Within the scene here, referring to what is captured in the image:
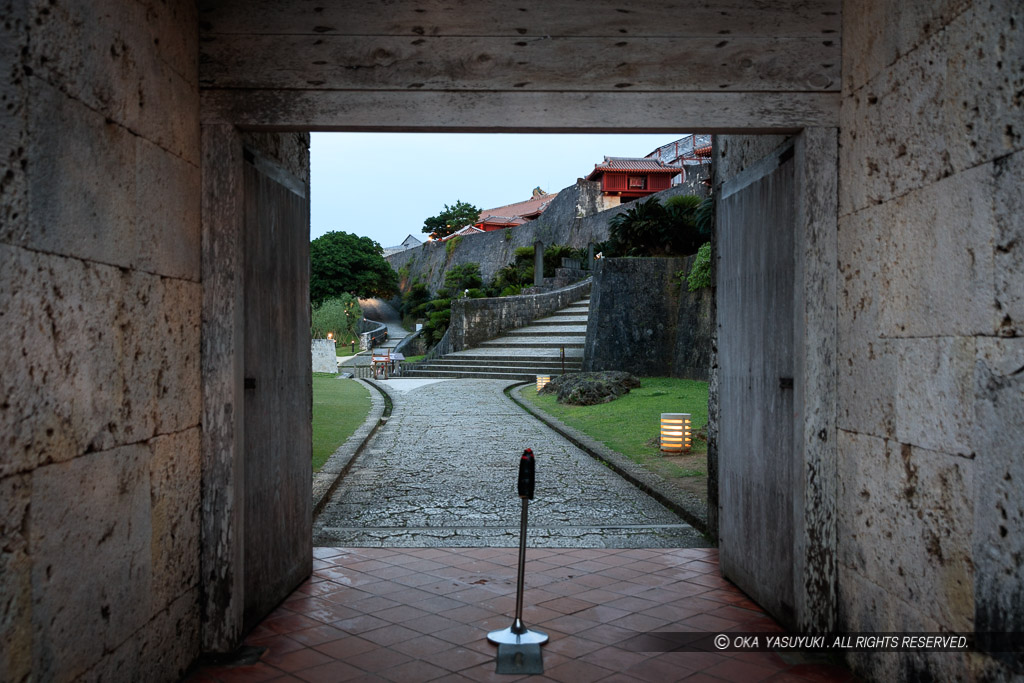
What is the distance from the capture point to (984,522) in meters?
2.25

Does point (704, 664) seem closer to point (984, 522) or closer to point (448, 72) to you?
point (984, 522)

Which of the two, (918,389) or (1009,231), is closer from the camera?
(1009,231)

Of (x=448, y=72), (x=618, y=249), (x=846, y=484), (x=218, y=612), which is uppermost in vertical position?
(x=618, y=249)

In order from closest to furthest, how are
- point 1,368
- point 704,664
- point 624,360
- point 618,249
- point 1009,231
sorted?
point 1,368 < point 1009,231 < point 704,664 < point 624,360 < point 618,249

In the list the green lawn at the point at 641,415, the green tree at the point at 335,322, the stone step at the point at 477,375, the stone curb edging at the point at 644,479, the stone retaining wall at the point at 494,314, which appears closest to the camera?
the stone curb edging at the point at 644,479

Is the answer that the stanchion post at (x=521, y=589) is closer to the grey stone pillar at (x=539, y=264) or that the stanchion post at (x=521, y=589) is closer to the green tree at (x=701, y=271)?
the green tree at (x=701, y=271)

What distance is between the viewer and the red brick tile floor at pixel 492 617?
308 centimetres

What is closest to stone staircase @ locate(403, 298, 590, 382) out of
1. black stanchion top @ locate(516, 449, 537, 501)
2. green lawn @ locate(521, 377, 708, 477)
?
green lawn @ locate(521, 377, 708, 477)

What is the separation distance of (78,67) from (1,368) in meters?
0.96

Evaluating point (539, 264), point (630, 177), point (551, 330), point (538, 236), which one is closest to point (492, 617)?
point (551, 330)

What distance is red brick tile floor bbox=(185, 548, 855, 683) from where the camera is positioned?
3082 mm

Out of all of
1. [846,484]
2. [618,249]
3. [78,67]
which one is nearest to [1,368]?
[78,67]

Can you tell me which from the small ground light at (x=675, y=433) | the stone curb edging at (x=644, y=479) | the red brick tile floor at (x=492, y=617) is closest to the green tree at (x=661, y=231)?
the stone curb edging at (x=644, y=479)

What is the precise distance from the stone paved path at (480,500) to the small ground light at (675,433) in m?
0.84
